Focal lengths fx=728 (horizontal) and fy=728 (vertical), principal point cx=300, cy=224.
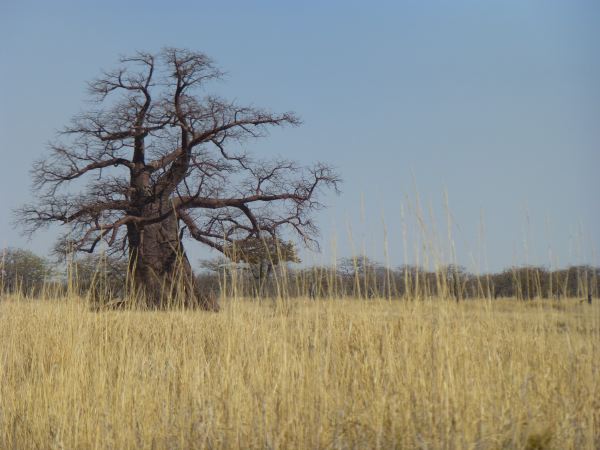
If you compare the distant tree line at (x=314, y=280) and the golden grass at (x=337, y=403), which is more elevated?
the distant tree line at (x=314, y=280)

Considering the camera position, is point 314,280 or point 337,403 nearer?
point 337,403

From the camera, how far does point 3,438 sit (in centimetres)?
463


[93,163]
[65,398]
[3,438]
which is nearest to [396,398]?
[65,398]

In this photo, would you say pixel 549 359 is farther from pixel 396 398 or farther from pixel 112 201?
pixel 112 201

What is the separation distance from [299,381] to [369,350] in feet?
2.79

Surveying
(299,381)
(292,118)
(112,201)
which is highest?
(292,118)

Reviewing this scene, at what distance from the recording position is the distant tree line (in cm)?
571

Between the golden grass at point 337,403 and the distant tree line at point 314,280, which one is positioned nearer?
the golden grass at point 337,403

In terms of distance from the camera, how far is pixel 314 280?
23.0 feet

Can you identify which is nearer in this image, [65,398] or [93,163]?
[65,398]

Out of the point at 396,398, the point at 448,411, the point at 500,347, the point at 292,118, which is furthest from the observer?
the point at 292,118

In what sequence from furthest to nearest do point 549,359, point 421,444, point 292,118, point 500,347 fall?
point 292,118 → point 500,347 → point 549,359 → point 421,444

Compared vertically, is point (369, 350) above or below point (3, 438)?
above

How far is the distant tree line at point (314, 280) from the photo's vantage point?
571 centimetres
